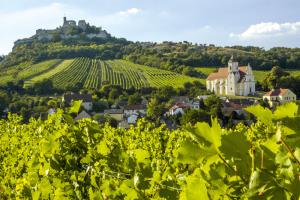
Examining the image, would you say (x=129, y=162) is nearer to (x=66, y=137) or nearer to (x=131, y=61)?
(x=66, y=137)

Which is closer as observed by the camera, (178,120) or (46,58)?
(178,120)

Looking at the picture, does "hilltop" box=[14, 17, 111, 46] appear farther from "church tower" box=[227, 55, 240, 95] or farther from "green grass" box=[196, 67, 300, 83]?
"church tower" box=[227, 55, 240, 95]

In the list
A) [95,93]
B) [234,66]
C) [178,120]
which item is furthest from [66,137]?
[234,66]

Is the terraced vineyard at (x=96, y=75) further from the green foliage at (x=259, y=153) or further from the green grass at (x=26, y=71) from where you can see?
the green foliage at (x=259, y=153)

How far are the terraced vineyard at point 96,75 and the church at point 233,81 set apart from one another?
21.9 feet

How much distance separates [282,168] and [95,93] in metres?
85.4

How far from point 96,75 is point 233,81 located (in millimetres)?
30005

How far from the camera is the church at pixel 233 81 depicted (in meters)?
94.3

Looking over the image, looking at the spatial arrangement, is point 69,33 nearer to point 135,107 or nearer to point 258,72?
point 258,72

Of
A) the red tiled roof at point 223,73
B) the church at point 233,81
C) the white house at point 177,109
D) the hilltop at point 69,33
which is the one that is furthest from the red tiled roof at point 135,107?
the hilltop at point 69,33

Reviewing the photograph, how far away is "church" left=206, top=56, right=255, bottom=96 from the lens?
309 ft

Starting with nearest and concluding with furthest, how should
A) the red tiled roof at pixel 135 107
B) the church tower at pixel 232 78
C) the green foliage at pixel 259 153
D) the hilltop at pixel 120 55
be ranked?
the green foliage at pixel 259 153, the red tiled roof at pixel 135 107, the church tower at pixel 232 78, the hilltop at pixel 120 55

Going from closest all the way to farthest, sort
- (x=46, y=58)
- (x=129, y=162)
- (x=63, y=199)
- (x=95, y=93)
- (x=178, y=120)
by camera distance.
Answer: (x=129, y=162) → (x=63, y=199) → (x=178, y=120) → (x=95, y=93) → (x=46, y=58)

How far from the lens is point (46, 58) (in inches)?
5217
